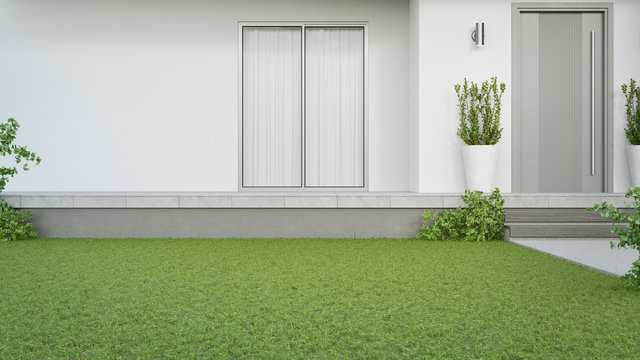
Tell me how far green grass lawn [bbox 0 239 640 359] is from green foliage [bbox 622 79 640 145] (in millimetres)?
2761

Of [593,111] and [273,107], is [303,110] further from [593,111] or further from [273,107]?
[593,111]

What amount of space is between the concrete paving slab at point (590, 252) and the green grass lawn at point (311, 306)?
0.66 ft

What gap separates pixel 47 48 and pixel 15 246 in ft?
10.7

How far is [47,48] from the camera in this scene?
7.59 metres

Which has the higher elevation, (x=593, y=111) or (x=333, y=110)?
(x=333, y=110)

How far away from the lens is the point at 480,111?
668 centimetres

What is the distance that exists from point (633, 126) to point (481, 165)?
208cm

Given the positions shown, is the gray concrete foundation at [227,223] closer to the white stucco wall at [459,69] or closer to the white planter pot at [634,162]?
the white stucco wall at [459,69]

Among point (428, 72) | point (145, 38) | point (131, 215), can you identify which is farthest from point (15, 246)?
point (428, 72)

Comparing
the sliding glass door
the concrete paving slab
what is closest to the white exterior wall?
the sliding glass door

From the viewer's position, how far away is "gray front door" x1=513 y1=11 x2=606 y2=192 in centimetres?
703

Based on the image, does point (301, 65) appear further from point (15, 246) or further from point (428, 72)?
point (15, 246)

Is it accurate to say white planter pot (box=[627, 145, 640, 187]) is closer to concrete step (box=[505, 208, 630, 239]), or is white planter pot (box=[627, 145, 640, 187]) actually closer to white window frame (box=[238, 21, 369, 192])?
concrete step (box=[505, 208, 630, 239])

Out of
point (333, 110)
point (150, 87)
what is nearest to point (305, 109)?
point (333, 110)
